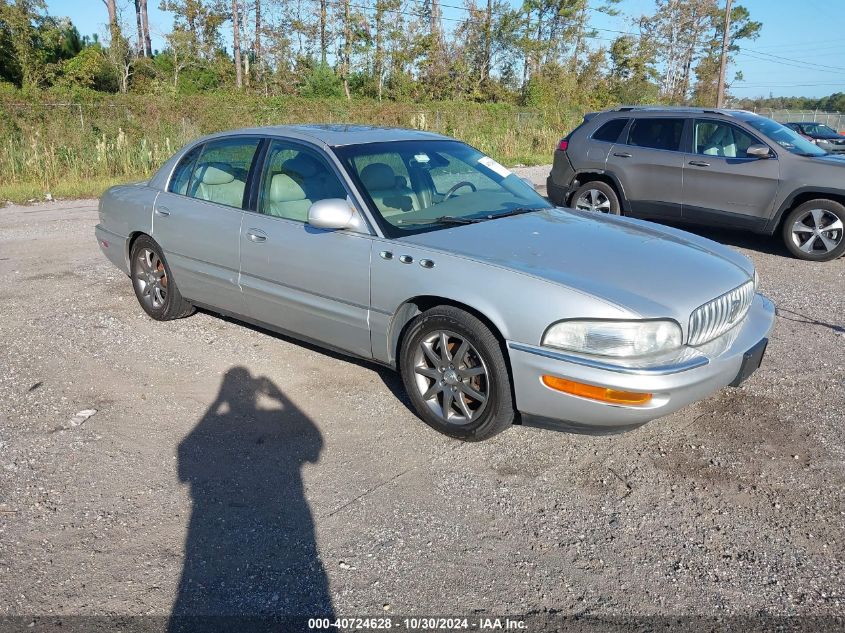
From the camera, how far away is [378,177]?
4.51 meters

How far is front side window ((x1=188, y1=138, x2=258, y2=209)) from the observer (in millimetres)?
5051

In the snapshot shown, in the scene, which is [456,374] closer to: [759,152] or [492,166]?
[492,166]

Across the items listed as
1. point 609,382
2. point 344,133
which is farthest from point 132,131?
point 609,382

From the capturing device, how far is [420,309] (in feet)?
13.4

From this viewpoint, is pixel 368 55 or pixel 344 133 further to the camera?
pixel 368 55

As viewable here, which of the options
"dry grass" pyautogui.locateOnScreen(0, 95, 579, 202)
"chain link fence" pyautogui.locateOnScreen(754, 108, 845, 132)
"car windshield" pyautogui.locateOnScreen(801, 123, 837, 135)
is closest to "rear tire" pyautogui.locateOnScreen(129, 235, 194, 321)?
"dry grass" pyautogui.locateOnScreen(0, 95, 579, 202)

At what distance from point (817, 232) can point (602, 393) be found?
6228mm

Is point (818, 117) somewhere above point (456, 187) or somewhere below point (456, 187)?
above

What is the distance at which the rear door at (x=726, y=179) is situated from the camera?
27.5 ft

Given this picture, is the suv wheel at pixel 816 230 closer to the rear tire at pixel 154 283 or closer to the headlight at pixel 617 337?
the headlight at pixel 617 337

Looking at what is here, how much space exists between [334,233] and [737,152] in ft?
20.6

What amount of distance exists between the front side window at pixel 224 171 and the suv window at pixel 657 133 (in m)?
5.92

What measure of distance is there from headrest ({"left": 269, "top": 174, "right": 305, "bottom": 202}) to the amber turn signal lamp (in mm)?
2222

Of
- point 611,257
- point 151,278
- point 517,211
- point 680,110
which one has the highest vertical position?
point 680,110
